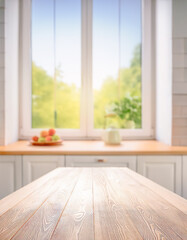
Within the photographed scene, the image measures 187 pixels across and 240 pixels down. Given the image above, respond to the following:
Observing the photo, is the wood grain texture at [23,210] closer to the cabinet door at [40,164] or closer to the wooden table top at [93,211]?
the wooden table top at [93,211]

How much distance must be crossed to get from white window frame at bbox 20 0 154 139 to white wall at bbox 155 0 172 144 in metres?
0.10

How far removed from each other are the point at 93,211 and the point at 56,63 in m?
2.28

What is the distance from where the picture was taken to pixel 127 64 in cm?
286

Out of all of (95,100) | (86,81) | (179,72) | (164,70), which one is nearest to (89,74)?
(86,81)

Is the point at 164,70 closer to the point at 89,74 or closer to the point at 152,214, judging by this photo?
the point at 89,74

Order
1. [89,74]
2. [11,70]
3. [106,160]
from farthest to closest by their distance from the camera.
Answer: [89,74] → [11,70] → [106,160]

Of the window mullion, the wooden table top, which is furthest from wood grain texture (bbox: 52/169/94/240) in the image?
the window mullion

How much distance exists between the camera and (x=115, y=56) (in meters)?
2.85

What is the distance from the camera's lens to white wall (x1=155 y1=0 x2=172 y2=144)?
7.89 ft

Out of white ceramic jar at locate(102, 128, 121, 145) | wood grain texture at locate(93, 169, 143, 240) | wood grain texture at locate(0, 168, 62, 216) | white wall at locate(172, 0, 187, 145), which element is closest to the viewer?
wood grain texture at locate(93, 169, 143, 240)

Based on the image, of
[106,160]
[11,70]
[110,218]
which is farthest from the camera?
[11,70]

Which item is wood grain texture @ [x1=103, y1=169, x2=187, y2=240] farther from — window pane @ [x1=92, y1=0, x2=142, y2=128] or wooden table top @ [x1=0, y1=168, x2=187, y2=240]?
window pane @ [x1=92, y1=0, x2=142, y2=128]

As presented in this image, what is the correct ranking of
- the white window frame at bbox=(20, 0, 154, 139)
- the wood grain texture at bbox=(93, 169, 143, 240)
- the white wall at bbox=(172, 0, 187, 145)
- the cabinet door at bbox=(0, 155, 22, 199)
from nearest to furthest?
the wood grain texture at bbox=(93, 169, 143, 240) < the cabinet door at bbox=(0, 155, 22, 199) < the white wall at bbox=(172, 0, 187, 145) < the white window frame at bbox=(20, 0, 154, 139)

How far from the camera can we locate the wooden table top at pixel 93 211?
0.61 metres
